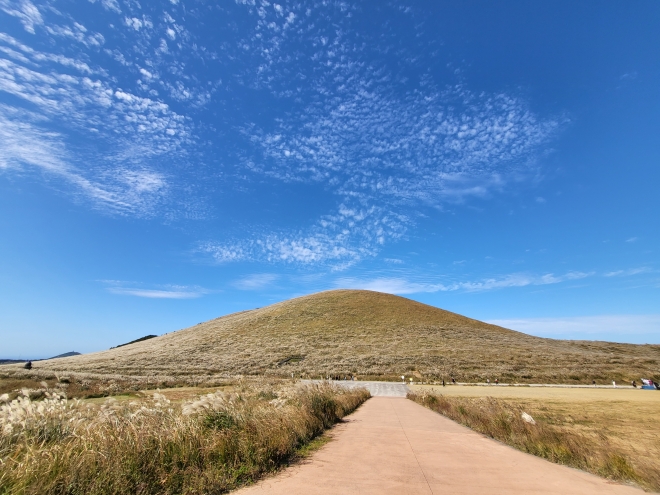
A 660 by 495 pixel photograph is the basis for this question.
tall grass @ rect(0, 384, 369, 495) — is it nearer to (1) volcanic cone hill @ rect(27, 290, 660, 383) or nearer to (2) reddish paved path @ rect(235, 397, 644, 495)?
(2) reddish paved path @ rect(235, 397, 644, 495)

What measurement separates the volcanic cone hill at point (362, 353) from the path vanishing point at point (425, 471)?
33.9 metres

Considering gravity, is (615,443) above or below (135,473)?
below

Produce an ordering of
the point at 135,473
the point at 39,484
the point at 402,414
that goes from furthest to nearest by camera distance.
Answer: the point at 402,414 → the point at 135,473 → the point at 39,484

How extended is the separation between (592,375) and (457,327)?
28.7 m

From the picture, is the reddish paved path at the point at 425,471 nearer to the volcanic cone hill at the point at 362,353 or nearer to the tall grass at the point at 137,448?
the tall grass at the point at 137,448

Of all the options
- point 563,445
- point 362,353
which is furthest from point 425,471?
point 362,353

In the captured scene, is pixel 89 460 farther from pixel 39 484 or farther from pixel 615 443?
pixel 615 443

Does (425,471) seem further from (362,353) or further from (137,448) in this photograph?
(362,353)

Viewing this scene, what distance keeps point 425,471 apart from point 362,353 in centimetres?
4603

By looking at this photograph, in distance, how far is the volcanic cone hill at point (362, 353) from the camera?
1724 inches

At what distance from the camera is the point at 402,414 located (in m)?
15.9

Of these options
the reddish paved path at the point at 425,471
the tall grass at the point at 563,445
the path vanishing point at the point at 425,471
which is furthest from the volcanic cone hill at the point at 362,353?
the reddish paved path at the point at 425,471

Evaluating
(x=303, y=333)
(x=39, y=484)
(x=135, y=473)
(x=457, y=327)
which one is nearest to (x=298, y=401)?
(x=135, y=473)

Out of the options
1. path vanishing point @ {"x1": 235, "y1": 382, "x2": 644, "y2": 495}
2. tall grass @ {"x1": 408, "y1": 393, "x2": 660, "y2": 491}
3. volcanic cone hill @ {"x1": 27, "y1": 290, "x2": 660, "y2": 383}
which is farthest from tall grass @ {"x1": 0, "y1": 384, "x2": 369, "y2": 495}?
volcanic cone hill @ {"x1": 27, "y1": 290, "x2": 660, "y2": 383}
